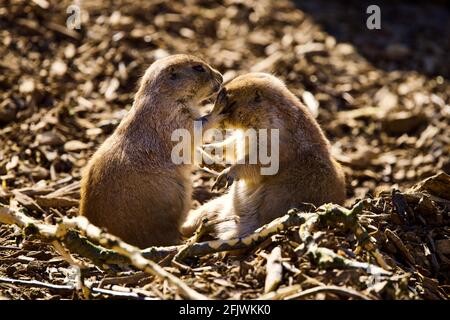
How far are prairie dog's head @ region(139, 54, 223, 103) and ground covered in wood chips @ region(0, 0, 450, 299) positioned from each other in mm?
1387

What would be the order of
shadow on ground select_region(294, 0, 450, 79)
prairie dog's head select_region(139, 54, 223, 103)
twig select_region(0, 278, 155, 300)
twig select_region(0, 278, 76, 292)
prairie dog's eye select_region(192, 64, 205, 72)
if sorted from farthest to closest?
shadow on ground select_region(294, 0, 450, 79)
prairie dog's eye select_region(192, 64, 205, 72)
prairie dog's head select_region(139, 54, 223, 103)
twig select_region(0, 278, 76, 292)
twig select_region(0, 278, 155, 300)

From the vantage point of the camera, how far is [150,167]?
6.48 metres

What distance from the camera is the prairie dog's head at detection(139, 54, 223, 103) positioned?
6.94 meters

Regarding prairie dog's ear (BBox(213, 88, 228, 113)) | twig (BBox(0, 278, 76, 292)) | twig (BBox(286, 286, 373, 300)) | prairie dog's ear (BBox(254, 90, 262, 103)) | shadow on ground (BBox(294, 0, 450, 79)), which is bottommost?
shadow on ground (BBox(294, 0, 450, 79))

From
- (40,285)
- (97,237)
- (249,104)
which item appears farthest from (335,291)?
(249,104)

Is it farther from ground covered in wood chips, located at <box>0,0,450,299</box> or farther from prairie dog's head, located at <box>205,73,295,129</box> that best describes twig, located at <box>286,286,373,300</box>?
prairie dog's head, located at <box>205,73,295,129</box>

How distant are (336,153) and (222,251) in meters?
4.11

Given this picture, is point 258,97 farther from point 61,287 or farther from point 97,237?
point 61,287

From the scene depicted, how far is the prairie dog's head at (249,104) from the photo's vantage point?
6.72 metres

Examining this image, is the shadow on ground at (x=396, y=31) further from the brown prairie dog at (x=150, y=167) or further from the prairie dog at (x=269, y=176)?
the brown prairie dog at (x=150, y=167)

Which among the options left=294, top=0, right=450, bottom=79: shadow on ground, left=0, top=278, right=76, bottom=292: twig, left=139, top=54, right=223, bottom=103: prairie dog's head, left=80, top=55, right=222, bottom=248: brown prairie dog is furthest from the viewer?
left=294, top=0, right=450, bottom=79: shadow on ground

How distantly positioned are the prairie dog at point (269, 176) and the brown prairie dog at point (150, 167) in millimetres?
373

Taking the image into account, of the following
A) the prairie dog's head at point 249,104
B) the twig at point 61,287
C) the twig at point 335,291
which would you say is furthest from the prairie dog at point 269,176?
the twig at point 335,291

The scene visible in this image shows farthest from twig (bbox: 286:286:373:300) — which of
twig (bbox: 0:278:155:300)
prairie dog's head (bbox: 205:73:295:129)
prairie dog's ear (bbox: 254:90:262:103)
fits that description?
prairie dog's ear (bbox: 254:90:262:103)
